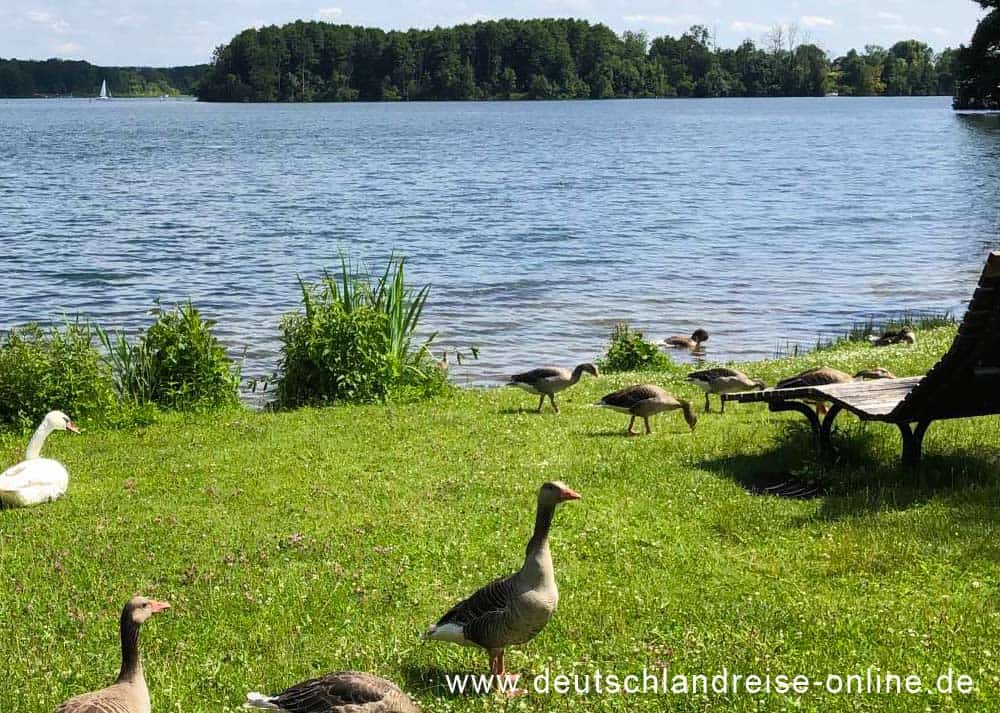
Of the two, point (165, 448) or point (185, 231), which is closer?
point (165, 448)

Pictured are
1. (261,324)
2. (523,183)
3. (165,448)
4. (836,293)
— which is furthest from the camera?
(523,183)

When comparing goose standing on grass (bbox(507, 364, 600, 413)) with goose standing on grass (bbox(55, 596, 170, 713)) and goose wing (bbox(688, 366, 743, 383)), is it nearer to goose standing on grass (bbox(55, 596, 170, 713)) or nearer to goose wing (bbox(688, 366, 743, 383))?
goose wing (bbox(688, 366, 743, 383))

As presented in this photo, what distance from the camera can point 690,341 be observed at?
23.6 meters

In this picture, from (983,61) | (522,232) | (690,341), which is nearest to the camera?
(690,341)

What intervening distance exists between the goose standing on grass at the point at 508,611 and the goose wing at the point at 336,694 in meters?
0.80

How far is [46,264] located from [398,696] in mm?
34513

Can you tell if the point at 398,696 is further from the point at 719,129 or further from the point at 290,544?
the point at 719,129

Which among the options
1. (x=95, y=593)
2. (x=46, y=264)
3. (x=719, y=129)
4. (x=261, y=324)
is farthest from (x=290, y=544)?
(x=719, y=129)

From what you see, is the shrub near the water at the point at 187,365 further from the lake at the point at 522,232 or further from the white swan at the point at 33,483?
the white swan at the point at 33,483

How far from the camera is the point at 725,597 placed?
8047 mm

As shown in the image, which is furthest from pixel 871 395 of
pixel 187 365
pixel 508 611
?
pixel 187 365

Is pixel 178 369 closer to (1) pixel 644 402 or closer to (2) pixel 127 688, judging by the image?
(1) pixel 644 402

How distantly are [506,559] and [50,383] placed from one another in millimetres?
9250

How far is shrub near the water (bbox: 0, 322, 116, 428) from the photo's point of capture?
15.4 meters
